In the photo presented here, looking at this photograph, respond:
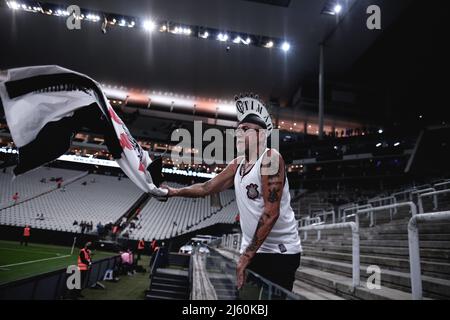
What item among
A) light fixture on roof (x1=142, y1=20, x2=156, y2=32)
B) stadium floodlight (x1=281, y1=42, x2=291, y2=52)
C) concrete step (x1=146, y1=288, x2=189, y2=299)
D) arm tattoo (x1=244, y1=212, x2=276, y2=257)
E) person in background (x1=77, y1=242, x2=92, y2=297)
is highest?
light fixture on roof (x1=142, y1=20, x2=156, y2=32)

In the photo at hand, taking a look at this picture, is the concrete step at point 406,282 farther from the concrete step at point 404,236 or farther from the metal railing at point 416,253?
the concrete step at point 404,236

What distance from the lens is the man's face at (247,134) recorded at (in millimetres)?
1946

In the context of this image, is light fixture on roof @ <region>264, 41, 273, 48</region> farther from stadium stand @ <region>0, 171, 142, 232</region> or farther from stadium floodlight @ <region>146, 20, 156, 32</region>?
stadium stand @ <region>0, 171, 142, 232</region>

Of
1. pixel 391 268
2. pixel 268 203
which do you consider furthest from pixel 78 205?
pixel 268 203

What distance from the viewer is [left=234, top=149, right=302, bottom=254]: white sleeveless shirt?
1.83 metres

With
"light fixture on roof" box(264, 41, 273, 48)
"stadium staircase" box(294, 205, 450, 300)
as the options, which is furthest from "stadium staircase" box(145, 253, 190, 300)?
"light fixture on roof" box(264, 41, 273, 48)

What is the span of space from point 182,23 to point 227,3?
2.79 meters

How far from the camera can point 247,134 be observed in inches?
76.9

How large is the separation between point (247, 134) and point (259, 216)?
Result: 21.1 inches

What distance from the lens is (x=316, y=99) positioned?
19812 mm

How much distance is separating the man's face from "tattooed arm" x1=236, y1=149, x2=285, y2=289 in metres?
0.16

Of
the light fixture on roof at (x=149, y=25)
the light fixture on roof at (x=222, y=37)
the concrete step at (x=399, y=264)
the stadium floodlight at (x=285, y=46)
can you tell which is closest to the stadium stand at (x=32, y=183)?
the light fixture on roof at (x=149, y=25)

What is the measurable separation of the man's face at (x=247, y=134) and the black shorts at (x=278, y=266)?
70 cm

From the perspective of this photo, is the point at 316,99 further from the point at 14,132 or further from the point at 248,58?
the point at 14,132
